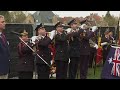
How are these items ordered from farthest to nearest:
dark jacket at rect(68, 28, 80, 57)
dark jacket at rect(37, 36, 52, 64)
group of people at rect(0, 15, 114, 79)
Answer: dark jacket at rect(68, 28, 80, 57) → dark jacket at rect(37, 36, 52, 64) → group of people at rect(0, 15, 114, 79)

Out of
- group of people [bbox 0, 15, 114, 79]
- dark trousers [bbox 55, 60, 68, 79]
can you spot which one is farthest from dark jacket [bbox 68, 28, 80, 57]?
dark trousers [bbox 55, 60, 68, 79]

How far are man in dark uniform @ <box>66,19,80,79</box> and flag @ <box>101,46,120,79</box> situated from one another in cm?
105

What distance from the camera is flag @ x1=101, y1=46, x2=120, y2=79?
8.13m

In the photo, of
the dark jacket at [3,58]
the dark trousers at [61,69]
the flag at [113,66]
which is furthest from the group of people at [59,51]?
the flag at [113,66]

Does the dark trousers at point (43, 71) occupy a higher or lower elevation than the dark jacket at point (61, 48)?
lower

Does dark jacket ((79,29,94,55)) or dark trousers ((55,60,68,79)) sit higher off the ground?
dark jacket ((79,29,94,55))

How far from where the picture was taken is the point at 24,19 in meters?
15.3

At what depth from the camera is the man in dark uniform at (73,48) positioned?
29.2 feet

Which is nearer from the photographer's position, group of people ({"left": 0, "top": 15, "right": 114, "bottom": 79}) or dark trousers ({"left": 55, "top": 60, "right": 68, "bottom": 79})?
group of people ({"left": 0, "top": 15, "right": 114, "bottom": 79})

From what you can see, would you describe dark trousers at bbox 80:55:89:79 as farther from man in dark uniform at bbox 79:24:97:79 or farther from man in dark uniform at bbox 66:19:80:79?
man in dark uniform at bbox 66:19:80:79

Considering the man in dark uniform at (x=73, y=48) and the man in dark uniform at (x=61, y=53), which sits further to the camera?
the man in dark uniform at (x=73, y=48)

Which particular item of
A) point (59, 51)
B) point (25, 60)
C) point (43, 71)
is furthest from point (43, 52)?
point (59, 51)

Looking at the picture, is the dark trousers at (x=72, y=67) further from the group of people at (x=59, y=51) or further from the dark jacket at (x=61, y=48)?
the dark jacket at (x=61, y=48)

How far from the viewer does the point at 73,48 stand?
9070 mm
